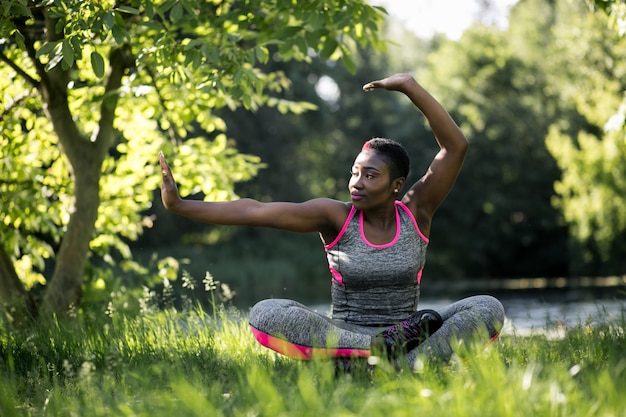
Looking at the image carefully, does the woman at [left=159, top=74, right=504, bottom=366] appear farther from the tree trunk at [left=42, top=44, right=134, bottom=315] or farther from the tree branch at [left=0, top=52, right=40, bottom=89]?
the tree trunk at [left=42, top=44, right=134, bottom=315]

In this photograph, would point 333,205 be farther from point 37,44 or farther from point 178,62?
point 37,44

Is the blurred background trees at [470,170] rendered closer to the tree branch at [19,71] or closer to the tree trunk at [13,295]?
the tree trunk at [13,295]

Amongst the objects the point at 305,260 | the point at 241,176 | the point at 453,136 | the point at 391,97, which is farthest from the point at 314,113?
the point at 453,136

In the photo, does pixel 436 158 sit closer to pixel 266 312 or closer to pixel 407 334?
pixel 407 334

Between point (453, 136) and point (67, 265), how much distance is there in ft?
11.5

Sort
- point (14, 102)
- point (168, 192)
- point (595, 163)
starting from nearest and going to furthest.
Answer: point (168, 192), point (14, 102), point (595, 163)

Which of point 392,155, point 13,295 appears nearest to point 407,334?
point 392,155

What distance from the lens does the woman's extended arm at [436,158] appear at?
4648 mm

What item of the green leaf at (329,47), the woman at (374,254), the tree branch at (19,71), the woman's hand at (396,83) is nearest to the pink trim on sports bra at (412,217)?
the woman at (374,254)

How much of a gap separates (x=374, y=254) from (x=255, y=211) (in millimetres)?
684

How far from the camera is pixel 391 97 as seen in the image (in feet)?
151

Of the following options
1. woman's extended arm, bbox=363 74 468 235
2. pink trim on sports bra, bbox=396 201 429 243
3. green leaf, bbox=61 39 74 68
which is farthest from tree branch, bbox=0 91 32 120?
pink trim on sports bra, bbox=396 201 429 243

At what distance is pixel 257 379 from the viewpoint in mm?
3234

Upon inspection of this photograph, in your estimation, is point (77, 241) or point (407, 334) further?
point (77, 241)
